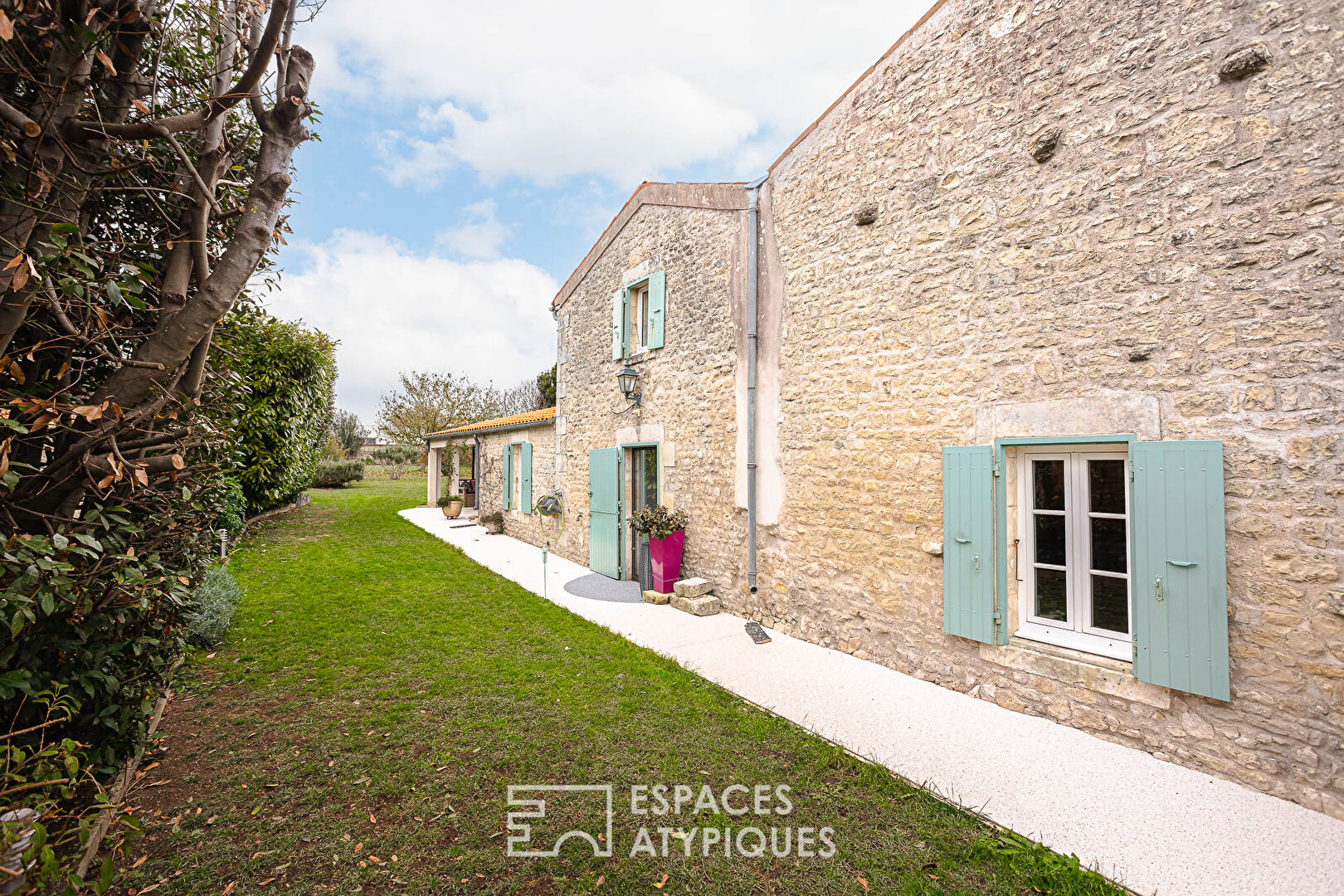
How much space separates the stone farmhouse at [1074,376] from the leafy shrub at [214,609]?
4.75 meters

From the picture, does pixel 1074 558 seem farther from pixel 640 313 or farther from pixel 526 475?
pixel 526 475

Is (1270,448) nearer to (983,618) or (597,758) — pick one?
(983,618)

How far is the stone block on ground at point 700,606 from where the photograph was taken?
19.6 ft

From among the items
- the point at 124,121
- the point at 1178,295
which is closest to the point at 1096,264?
the point at 1178,295

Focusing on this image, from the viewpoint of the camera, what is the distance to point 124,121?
6.64 ft

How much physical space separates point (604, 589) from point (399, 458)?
26081 millimetres

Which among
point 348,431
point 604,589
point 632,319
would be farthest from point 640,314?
point 348,431

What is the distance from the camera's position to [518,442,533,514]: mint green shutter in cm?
1084

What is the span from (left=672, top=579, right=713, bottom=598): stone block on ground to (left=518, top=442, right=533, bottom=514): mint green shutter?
17.7 ft

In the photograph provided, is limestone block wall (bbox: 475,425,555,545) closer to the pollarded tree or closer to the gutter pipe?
the gutter pipe

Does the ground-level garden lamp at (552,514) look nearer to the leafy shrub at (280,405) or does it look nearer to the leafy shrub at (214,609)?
the leafy shrub at (280,405)

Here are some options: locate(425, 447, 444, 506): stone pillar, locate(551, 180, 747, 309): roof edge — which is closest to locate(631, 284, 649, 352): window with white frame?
locate(551, 180, 747, 309): roof edge

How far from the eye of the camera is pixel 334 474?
20.9 meters

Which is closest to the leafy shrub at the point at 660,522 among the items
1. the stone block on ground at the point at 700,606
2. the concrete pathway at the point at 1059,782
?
the stone block on ground at the point at 700,606
